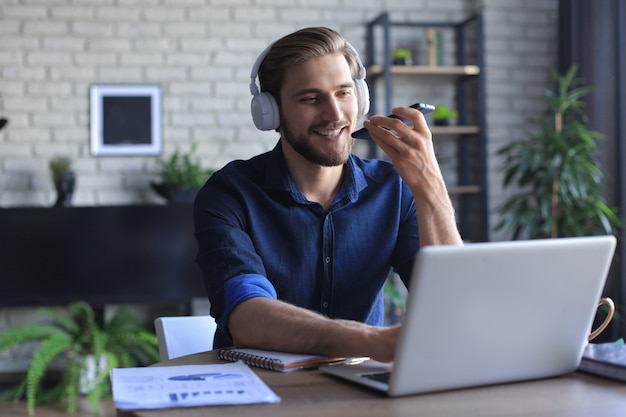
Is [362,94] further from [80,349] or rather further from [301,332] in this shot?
[80,349]

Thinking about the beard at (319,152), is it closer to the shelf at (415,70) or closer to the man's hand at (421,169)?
the man's hand at (421,169)

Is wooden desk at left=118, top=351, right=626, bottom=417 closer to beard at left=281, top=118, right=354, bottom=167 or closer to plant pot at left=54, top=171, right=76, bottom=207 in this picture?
beard at left=281, top=118, right=354, bottom=167

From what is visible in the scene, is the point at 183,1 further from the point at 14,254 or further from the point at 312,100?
the point at 312,100

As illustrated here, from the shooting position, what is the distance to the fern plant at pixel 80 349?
4038mm

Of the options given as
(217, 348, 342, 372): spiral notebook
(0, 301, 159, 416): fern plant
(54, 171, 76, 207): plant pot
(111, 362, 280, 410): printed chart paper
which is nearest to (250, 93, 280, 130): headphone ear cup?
(217, 348, 342, 372): spiral notebook

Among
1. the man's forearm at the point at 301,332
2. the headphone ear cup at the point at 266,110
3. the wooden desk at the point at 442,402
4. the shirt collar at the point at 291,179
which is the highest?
the headphone ear cup at the point at 266,110

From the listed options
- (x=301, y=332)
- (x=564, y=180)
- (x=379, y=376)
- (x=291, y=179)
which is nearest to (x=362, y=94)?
(x=291, y=179)

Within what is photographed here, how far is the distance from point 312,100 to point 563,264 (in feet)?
2.96

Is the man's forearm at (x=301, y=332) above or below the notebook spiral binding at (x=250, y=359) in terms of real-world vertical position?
above

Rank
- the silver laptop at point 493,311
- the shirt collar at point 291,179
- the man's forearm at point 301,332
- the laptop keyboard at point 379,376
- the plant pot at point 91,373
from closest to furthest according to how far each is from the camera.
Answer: the silver laptop at point 493,311 → the laptop keyboard at point 379,376 → the man's forearm at point 301,332 → the shirt collar at point 291,179 → the plant pot at point 91,373

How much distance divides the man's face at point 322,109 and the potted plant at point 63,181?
9.22 ft

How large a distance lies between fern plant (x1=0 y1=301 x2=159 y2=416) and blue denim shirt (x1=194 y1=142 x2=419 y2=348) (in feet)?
8.05

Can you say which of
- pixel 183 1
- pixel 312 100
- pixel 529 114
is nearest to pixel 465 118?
pixel 529 114

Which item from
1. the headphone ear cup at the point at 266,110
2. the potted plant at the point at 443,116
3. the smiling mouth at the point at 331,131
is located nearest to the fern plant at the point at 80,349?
the potted plant at the point at 443,116
